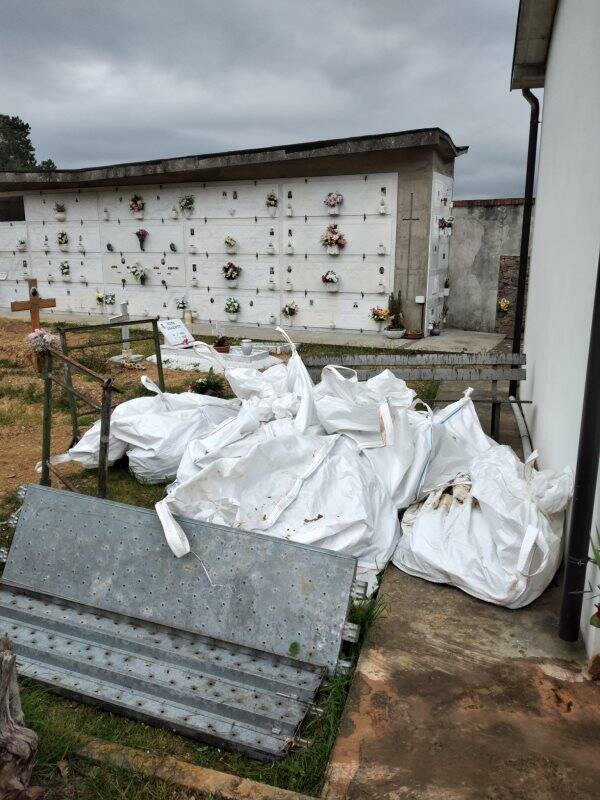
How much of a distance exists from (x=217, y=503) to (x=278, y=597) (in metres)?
0.89

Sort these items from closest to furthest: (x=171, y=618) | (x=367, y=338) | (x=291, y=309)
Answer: (x=171, y=618), (x=367, y=338), (x=291, y=309)

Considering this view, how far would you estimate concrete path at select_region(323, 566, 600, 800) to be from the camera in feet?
5.81

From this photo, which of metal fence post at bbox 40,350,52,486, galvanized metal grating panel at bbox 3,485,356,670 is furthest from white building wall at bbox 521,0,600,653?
metal fence post at bbox 40,350,52,486

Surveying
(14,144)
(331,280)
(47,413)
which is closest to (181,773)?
(47,413)

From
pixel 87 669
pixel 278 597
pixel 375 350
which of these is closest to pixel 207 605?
pixel 278 597

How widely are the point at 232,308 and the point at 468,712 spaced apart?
11.0 meters

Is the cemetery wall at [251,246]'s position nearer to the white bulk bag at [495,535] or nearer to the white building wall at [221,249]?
the white building wall at [221,249]

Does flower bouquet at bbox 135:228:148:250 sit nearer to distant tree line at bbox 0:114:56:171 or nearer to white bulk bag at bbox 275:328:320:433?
white bulk bag at bbox 275:328:320:433

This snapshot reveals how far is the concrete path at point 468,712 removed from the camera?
177 centimetres

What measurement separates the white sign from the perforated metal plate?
5.90m

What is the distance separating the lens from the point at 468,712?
2.05 metres

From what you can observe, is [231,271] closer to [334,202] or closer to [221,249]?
[221,249]

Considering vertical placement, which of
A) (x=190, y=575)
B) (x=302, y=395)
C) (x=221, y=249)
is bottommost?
(x=190, y=575)

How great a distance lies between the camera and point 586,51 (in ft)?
10.3
